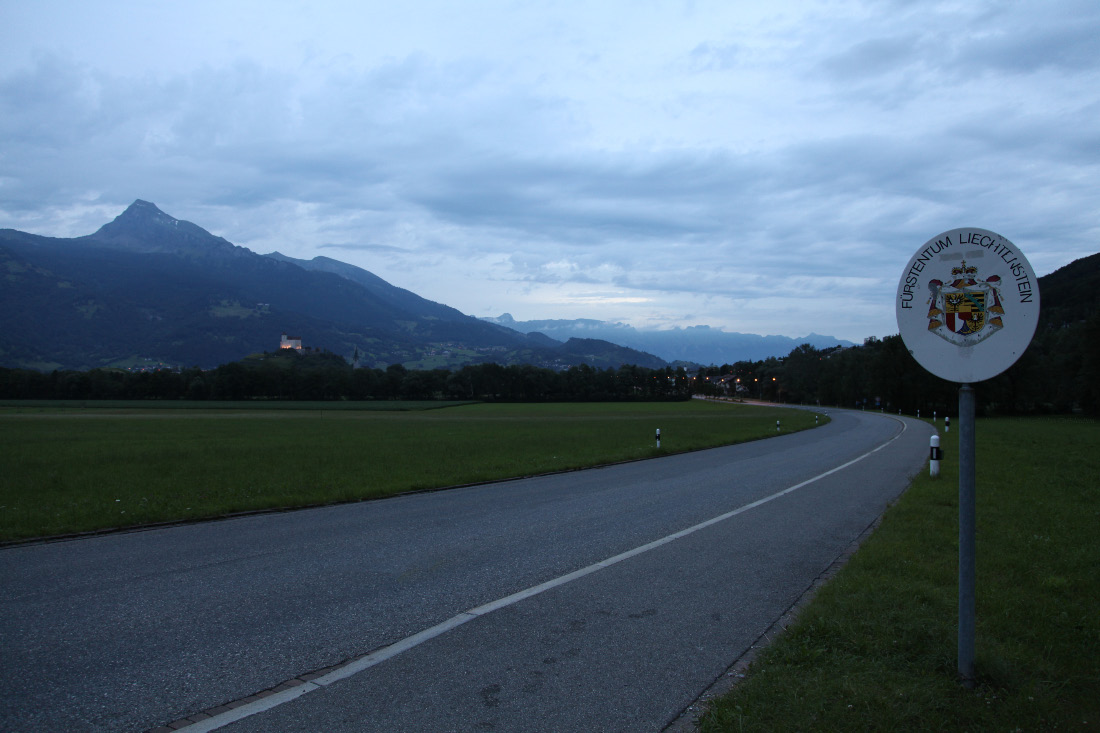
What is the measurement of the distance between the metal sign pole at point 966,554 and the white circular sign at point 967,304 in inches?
9.4

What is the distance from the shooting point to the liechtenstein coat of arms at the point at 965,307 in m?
3.96

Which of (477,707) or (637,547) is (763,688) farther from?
(637,547)

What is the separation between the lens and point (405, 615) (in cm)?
560

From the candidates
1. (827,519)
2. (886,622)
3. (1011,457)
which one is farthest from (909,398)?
(886,622)

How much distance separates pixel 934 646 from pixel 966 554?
3.48ft

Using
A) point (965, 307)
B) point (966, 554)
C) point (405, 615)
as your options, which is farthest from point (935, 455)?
point (405, 615)

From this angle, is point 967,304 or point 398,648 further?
point 398,648

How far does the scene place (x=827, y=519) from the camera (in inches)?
407

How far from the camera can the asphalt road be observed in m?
3.99

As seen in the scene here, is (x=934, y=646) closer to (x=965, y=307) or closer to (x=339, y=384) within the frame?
(x=965, y=307)

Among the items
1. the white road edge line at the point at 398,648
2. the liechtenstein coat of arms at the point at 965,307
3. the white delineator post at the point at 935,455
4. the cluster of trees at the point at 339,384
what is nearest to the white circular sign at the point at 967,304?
the liechtenstein coat of arms at the point at 965,307

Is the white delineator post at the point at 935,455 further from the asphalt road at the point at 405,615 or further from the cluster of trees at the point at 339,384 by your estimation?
the cluster of trees at the point at 339,384

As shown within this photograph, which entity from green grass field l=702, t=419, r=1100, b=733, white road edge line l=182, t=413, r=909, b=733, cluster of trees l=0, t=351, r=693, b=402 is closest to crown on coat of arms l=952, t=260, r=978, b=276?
green grass field l=702, t=419, r=1100, b=733

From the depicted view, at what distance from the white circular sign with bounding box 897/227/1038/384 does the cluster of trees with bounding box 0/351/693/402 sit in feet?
400
